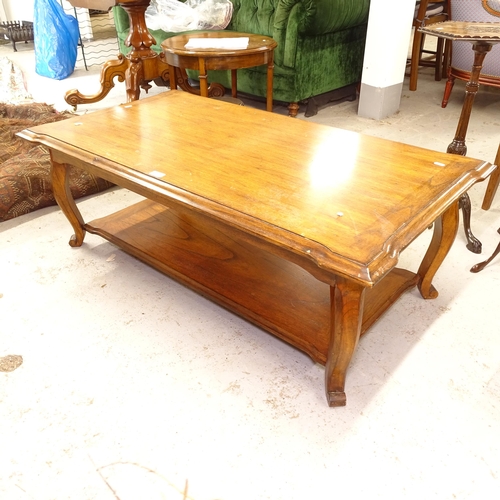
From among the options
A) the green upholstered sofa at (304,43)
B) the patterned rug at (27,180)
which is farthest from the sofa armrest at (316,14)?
the patterned rug at (27,180)

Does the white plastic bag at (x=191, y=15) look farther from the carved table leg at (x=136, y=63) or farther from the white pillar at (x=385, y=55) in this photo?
the white pillar at (x=385, y=55)

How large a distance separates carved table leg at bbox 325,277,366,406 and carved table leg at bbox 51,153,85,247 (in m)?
1.08

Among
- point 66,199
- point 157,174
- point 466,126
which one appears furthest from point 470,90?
point 66,199

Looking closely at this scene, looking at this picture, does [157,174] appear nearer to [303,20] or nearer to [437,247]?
[437,247]

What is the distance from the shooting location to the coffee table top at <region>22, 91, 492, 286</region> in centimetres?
99

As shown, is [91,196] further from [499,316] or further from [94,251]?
[499,316]

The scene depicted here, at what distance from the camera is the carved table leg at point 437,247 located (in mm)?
1365

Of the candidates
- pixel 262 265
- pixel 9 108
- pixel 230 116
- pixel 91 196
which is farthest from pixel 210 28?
pixel 262 265

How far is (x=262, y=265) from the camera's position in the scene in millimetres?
1564

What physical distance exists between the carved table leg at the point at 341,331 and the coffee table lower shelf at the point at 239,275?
0.20ft

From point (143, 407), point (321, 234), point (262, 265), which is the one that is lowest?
point (143, 407)

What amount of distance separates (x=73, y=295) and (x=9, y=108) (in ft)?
5.83

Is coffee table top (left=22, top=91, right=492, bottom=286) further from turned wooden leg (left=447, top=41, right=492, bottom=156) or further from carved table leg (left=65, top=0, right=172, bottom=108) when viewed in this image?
carved table leg (left=65, top=0, right=172, bottom=108)

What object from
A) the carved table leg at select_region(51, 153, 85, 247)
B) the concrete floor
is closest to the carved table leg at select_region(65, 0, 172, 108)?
the carved table leg at select_region(51, 153, 85, 247)
